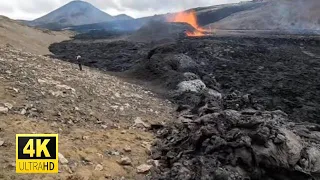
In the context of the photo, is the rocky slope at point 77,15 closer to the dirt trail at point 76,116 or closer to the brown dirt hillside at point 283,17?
the brown dirt hillside at point 283,17

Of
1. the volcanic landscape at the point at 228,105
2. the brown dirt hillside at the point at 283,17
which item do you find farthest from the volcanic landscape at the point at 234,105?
the brown dirt hillside at the point at 283,17

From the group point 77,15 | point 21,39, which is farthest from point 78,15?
point 21,39

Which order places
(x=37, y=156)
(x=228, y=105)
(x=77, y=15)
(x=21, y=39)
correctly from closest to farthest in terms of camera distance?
(x=37, y=156) → (x=228, y=105) → (x=21, y=39) → (x=77, y=15)

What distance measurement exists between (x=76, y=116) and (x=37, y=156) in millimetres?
2914

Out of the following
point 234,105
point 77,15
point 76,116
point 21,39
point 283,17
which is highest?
point 77,15

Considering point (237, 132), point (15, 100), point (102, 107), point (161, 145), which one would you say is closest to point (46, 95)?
point (15, 100)

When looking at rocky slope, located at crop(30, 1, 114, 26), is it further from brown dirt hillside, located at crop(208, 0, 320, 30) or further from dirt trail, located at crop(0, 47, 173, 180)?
dirt trail, located at crop(0, 47, 173, 180)

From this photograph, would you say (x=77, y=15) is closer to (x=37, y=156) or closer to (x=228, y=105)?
(x=228, y=105)

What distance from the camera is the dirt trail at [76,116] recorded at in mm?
6871

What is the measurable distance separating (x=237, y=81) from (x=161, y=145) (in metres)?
10.0

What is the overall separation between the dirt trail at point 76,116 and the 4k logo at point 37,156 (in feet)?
0.42

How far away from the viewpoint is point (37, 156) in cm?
598

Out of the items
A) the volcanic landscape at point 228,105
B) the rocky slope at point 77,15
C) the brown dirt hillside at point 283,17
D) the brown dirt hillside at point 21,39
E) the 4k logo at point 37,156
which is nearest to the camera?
the 4k logo at point 37,156

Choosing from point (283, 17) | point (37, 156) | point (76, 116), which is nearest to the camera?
point (37, 156)
